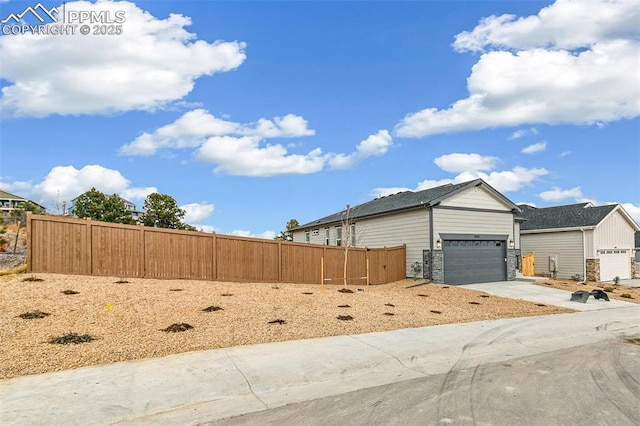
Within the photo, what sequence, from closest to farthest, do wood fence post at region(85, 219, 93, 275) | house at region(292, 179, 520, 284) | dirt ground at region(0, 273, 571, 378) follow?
dirt ground at region(0, 273, 571, 378) < wood fence post at region(85, 219, 93, 275) < house at region(292, 179, 520, 284)

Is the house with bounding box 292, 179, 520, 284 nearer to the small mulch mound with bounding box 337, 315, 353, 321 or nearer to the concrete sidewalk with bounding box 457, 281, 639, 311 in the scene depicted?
the concrete sidewalk with bounding box 457, 281, 639, 311

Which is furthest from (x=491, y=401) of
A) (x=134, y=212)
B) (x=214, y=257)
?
(x=134, y=212)

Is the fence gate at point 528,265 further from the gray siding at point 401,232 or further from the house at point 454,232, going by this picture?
the gray siding at point 401,232

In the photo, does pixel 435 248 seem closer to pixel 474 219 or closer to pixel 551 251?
pixel 474 219

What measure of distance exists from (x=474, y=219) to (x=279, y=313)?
14148 millimetres

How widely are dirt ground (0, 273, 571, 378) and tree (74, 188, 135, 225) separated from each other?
30776mm

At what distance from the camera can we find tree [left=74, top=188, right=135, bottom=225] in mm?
39719

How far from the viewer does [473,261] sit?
2084cm

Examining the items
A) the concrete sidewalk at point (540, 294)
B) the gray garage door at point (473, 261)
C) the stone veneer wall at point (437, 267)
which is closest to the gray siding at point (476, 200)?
the gray garage door at point (473, 261)

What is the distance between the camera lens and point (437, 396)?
540 centimetres

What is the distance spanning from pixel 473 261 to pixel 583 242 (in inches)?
375

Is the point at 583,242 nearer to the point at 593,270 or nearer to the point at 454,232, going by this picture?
the point at 593,270

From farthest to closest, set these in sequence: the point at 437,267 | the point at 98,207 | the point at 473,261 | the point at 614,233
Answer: the point at 98,207, the point at 614,233, the point at 473,261, the point at 437,267

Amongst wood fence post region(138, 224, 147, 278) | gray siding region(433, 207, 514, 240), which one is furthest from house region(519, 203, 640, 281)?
wood fence post region(138, 224, 147, 278)
